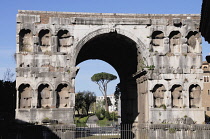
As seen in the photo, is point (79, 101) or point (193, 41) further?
point (79, 101)

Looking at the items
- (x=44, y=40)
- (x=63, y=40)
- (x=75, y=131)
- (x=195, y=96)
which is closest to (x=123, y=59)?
(x=63, y=40)

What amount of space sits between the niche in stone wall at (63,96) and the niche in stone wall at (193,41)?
23.6 ft

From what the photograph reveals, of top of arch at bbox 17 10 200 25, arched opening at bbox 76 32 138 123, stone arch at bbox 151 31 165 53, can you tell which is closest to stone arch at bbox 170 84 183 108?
stone arch at bbox 151 31 165 53

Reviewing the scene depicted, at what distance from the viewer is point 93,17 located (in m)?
20.3

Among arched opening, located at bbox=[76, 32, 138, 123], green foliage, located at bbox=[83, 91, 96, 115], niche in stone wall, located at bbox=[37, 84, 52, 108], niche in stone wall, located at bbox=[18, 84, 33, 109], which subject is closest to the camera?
niche in stone wall, located at bbox=[18, 84, 33, 109]

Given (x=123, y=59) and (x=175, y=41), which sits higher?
(x=175, y=41)

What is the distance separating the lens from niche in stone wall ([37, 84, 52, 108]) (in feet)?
64.3

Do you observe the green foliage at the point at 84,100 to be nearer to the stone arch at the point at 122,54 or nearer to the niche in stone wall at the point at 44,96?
the stone arch at the point at 122,54

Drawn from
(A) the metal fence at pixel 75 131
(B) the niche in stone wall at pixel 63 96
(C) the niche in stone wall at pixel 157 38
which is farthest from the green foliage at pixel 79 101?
(A) the metal fence at pixel 75 131

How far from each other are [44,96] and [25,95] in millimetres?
996

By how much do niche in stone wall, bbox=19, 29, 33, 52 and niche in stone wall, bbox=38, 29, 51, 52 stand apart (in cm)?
53

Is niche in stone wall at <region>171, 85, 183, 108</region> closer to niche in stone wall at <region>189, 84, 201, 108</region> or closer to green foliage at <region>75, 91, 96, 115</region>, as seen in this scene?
niche in stone wall at <region>189, 84, 201, 108</region>

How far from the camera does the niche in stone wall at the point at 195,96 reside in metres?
20.4

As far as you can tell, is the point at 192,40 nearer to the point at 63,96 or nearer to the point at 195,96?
the point at 195,96
